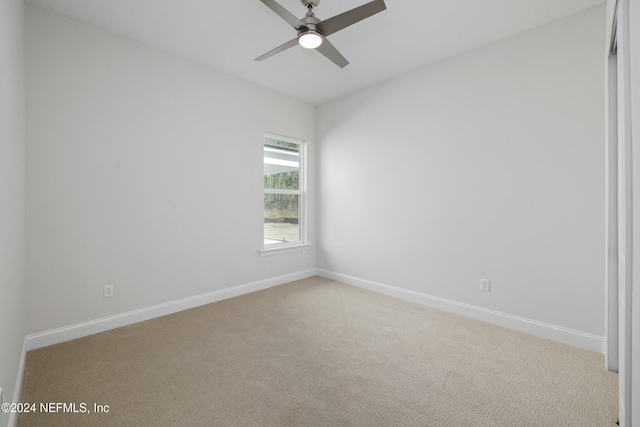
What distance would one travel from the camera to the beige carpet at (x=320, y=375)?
1600 millimetres

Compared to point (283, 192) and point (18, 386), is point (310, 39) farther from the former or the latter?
point (18, 386)

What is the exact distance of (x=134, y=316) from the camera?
112 inches

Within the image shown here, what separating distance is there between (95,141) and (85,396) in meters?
2.09

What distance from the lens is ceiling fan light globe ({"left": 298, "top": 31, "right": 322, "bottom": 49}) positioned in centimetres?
222

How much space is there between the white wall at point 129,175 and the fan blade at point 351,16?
1.84 meters

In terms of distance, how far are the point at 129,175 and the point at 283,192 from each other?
6.70 ft

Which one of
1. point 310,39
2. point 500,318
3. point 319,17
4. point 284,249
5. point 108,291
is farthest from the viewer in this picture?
point 284,249

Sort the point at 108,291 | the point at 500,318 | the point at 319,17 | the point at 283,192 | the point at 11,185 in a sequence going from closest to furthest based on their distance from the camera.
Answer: the point at 11,185
the point at 319,17
the point at 108,291
the point at 500,318
the point at 283,192

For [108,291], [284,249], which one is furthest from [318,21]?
[108,291]

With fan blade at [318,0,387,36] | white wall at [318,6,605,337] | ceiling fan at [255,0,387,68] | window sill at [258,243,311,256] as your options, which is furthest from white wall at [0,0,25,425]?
white wall at [318,6,605,337]

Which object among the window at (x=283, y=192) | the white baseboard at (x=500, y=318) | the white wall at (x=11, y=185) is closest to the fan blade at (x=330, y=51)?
the window at (x=283, y=192)

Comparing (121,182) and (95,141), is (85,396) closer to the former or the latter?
(121,182)

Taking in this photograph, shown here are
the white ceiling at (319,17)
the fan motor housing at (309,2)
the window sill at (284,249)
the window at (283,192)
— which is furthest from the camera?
the window at (283,192)

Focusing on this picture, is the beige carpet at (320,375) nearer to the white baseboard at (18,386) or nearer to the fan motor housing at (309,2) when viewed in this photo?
the white baseboard at (18,386)
